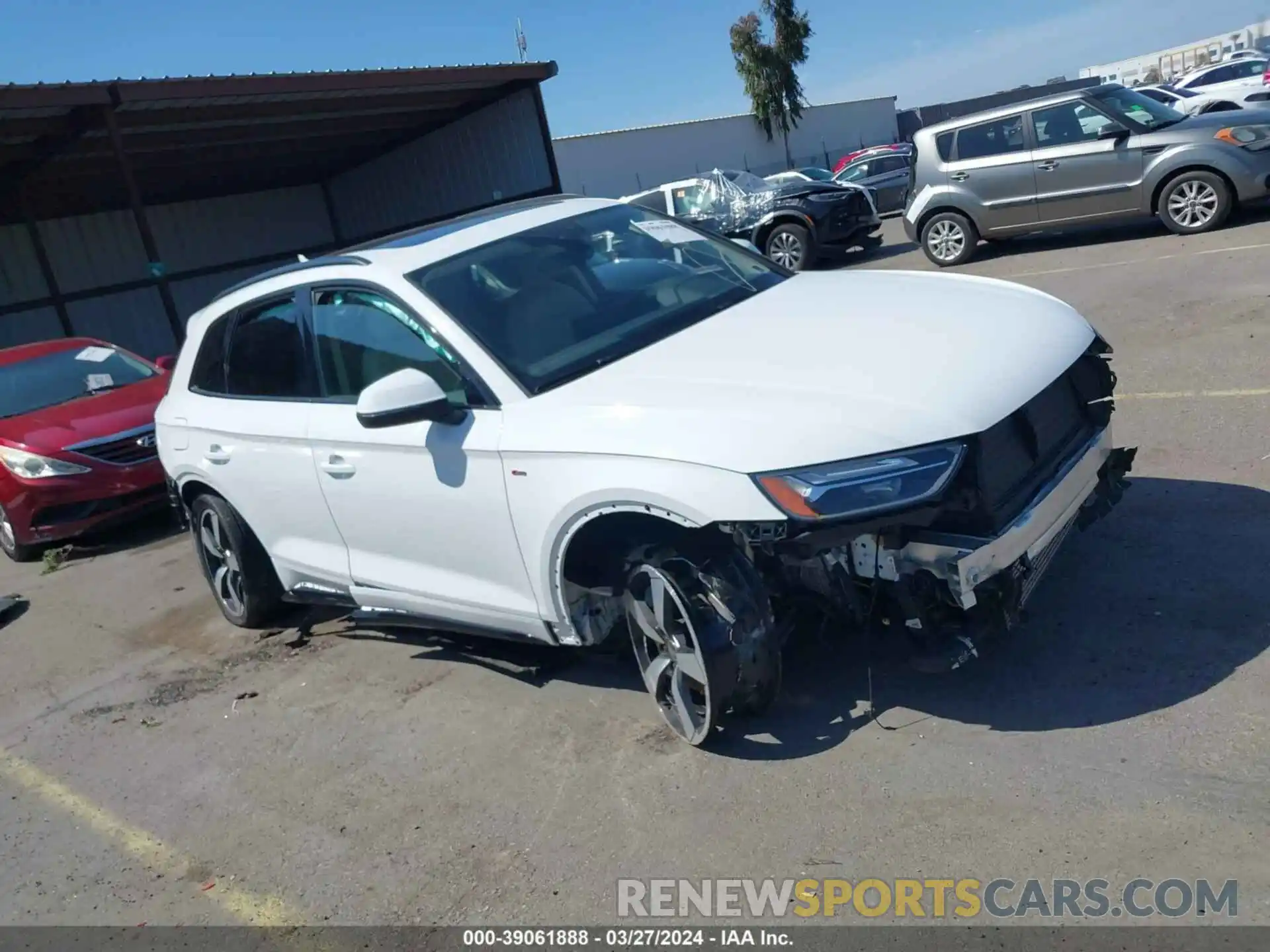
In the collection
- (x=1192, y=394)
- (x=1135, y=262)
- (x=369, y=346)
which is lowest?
(x=1192, y=394)

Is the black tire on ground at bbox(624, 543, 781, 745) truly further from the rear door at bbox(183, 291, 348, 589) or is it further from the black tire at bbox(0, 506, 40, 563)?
the black tire at bbox(0, 506, 40, 563)

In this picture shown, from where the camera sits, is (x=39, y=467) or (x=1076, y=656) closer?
(x=1076, y=656)

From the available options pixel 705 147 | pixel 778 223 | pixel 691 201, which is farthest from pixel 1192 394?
pixel 705 147

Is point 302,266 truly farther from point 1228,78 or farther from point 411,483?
point 1228,78

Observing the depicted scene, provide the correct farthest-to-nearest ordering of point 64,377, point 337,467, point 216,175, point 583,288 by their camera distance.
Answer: point 216,175 → point 64,377 → point 337,467 → point 583,288

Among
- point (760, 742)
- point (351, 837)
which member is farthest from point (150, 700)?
point (760, 742)

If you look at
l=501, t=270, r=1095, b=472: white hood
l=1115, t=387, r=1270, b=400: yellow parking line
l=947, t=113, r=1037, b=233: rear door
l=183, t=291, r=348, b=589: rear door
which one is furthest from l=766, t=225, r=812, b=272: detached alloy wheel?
l=501, t=270, r=1095, b=472: white hood

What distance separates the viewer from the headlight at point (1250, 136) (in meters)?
10.7

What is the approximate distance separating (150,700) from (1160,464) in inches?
202

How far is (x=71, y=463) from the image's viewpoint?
8.09m

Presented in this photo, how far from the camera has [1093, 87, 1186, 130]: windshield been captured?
11328 mm

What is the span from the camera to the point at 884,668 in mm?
3848

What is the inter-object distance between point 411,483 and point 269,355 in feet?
4.44

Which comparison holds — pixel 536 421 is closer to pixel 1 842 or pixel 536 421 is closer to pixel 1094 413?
pixel 1094 413
